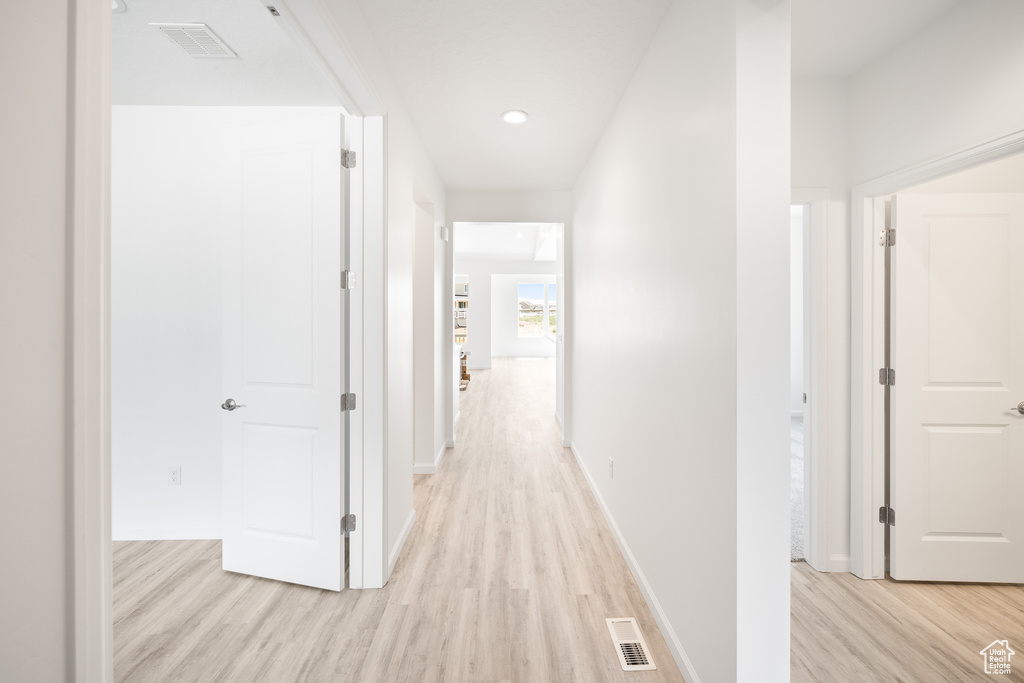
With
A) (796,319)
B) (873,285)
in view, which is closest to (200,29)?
(873,285)

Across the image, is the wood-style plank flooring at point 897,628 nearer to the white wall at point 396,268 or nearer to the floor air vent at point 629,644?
the floor air vent at point 629,644

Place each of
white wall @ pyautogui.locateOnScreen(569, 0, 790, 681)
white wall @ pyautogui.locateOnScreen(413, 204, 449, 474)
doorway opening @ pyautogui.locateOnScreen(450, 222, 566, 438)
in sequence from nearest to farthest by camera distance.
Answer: white wall @ pyautogui.locateOnScreen(569, 0, 790, 681)
white wall @ pyautogui.locateOnScreen(413, 204, 449, 474)
doorway opening @ pyautogui.locateOnScreen(450, 222, 566, 438)

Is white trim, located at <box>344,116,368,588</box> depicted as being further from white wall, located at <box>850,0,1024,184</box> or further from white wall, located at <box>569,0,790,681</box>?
white wall, located at <box>850,0,1024,184</box>

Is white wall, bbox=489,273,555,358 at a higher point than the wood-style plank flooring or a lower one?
higher

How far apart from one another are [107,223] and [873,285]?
2947mm

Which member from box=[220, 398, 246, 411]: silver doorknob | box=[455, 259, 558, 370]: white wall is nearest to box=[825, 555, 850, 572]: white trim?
box=[220, 398, 246, 411]: silver doorknob

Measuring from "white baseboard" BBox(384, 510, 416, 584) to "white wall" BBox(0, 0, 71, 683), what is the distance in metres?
1.80

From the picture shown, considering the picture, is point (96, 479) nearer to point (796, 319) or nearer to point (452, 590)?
point (452, 590)

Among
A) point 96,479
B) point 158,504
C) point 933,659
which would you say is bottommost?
point 933,659

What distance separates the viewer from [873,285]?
2.34 meters

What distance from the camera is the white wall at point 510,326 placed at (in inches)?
498

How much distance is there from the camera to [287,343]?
7.33ft

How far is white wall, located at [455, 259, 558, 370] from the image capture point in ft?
37.6

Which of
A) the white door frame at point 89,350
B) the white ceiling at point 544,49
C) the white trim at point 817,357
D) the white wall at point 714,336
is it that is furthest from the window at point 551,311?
the white door frame at point 89,350
